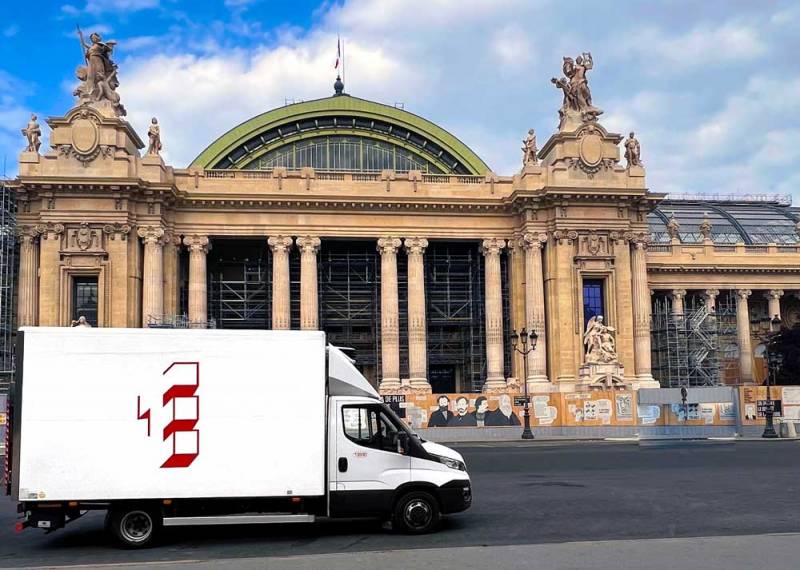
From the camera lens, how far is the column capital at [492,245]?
6125 centimetres

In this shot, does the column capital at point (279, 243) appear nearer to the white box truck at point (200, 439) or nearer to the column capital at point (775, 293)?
the column capital at point (775, 293)

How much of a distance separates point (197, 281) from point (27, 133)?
1380 centimetres

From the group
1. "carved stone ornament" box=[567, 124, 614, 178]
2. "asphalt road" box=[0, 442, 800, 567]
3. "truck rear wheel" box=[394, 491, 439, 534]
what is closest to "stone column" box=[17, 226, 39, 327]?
"asphalt road" box=[0, 442, 800, 567]

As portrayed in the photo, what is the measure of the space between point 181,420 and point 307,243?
4424cm

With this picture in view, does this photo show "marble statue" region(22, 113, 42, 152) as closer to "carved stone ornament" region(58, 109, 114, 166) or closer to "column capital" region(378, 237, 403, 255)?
"carved stone ornament" region(58, 109, 114, 166)

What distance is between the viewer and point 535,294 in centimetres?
5922

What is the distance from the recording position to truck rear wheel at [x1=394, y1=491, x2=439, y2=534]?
16031 millimetres

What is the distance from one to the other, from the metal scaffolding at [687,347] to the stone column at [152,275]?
3669cm

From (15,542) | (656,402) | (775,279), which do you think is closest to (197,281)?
(656,402)

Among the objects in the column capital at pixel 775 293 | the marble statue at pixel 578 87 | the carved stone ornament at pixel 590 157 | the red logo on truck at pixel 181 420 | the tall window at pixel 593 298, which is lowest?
the red logo on truck at pixel 181 420

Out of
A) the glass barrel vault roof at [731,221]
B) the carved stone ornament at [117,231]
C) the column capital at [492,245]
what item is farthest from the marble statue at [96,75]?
the glass barrel vault roof at [731,221]

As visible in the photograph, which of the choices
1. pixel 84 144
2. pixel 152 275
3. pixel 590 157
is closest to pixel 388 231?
pixel 590 157

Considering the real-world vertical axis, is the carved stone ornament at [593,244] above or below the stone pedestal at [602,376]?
above

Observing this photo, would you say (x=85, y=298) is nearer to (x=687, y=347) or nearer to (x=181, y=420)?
(x=687, y=347)
